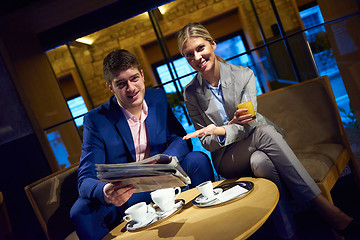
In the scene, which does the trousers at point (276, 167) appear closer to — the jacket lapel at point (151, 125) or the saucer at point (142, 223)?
the jacket lapel at point (151, 125)

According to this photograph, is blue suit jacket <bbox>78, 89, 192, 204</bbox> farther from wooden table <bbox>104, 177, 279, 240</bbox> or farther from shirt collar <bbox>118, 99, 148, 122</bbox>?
wooden table <bbox>104, 177, 279, 240</bbox>

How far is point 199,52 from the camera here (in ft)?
6.05

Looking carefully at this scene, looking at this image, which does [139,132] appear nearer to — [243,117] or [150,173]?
[243,117]

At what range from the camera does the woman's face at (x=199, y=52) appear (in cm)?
183

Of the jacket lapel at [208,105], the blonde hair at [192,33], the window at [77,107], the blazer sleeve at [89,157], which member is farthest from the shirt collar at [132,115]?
the window at [77,107]

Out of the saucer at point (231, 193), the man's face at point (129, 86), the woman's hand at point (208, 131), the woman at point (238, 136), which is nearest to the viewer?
the saucer at point (231, 193)

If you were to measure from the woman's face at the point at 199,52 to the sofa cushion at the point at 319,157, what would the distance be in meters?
0.84

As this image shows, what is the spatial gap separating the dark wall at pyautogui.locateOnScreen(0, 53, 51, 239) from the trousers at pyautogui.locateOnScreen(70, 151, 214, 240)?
1.61m

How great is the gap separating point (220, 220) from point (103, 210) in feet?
2.70

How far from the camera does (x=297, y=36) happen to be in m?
2.64

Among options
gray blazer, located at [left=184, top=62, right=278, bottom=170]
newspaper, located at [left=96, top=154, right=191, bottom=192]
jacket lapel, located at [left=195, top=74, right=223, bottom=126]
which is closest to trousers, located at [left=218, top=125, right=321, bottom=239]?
gray blazer, located at [left=184, top=62, right=278, bottom=170]

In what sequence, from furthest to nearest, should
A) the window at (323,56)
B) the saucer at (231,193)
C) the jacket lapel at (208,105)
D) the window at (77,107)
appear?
the window at (77,107) → the window at (323,56) → the jacket lapel at (208,105) → the saucer at (231,193)

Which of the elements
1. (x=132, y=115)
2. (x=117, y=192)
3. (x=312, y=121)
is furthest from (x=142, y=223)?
(x=312, y=121)

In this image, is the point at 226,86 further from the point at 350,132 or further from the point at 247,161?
the point at 350,132
